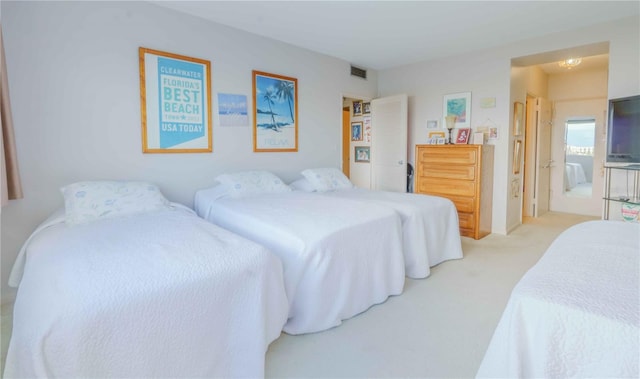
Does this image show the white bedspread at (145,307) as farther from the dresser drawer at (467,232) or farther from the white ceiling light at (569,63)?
the white ceiling light at (569,63)

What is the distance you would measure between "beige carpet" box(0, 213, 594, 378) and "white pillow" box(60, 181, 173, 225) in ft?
2.70

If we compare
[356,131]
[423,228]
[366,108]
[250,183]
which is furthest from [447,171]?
[250,183]

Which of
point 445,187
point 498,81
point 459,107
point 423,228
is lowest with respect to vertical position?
point 423,228

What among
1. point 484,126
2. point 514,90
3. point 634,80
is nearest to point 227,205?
point 484,126

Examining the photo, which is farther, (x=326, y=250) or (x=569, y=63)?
(x=569, y=63)

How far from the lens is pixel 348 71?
475 centimetres

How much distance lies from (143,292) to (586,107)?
6.68 meters

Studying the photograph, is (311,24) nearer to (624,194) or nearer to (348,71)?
(348,71)

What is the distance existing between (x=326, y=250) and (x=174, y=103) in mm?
2130

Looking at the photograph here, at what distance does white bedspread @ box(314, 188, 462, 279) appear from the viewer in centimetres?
289

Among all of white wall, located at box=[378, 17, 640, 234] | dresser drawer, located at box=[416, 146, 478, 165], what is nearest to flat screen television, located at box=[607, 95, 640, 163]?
white wall, located at box=[378, 17, 640, 234]

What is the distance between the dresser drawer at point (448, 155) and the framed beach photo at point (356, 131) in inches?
56.8

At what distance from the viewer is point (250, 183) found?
3.34 m

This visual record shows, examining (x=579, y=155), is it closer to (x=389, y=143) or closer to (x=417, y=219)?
(x=389, y=143)
